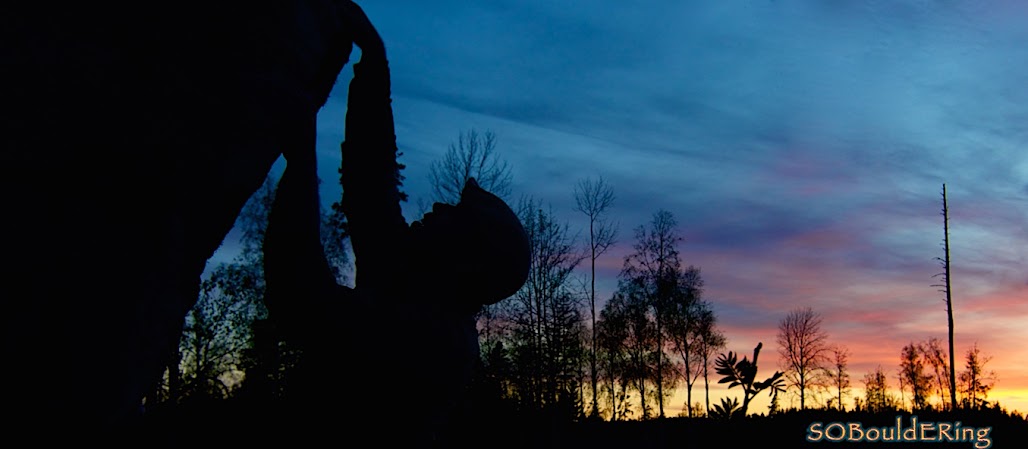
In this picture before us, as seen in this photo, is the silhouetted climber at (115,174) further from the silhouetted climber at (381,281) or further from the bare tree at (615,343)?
the bare tree at (615,343)

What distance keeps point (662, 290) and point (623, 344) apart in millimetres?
3128

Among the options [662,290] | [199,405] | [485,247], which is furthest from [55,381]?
[662,290]

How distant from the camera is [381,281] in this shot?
264 cm

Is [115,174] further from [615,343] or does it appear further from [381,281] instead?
[615,343]

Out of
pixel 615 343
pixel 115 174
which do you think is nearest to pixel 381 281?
pixel 115 174

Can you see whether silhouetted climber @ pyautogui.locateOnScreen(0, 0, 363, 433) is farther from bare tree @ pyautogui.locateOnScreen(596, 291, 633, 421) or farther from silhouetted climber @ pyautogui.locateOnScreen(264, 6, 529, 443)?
bare tree @ pyautogui.locateOnScreen(596, 291, 633, 421)

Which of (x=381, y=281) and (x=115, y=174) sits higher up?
(x=115, y=174)

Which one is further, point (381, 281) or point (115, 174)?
point (381, 281)

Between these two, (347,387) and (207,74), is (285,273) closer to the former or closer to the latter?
(347,387)

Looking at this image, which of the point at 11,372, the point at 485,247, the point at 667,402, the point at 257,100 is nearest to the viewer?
the point at 11,372

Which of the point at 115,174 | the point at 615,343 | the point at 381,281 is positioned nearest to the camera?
the point at 115,174

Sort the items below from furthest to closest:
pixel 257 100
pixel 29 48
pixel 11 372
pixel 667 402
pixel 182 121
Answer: pixel 667 402 < pixel 257 100 < pixel 182 121 < pixel 29 48 < pixel 11 372

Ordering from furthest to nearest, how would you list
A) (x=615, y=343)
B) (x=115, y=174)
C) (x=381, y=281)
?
1. (x=615, y=343)
2. (x=381, y=281)
3. (x=115, y=174)

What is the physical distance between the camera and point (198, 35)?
6.68ft
